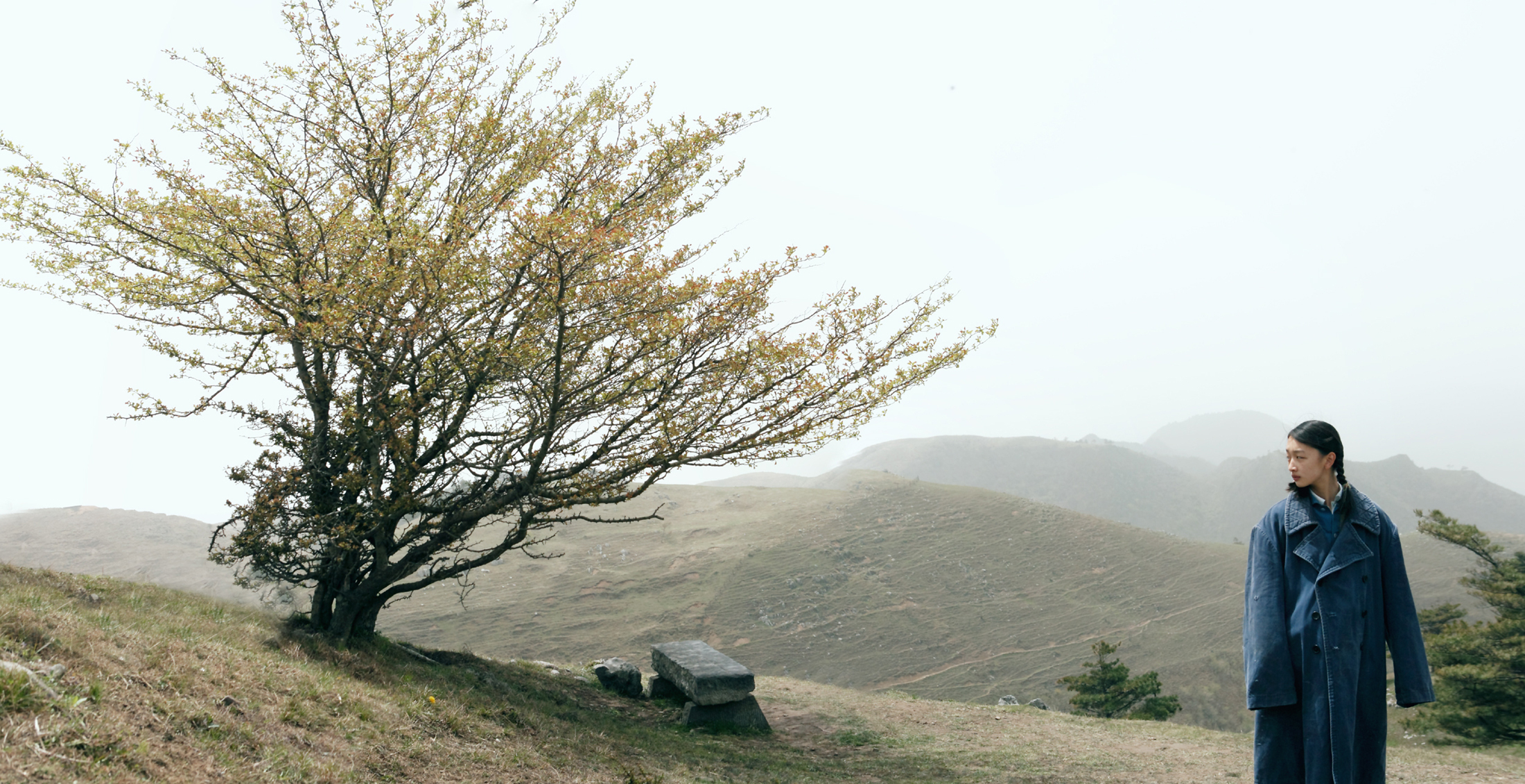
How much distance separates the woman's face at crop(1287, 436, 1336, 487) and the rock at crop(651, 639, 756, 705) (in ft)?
26.0

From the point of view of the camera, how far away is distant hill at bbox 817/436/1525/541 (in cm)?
7338

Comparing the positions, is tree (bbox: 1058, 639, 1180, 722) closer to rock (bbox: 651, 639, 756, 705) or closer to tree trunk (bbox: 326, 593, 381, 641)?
rock (bbox: 651, 639, 756, 705)

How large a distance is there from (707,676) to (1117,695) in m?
10.8

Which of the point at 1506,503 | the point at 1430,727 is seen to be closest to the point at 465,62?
the point at 1430,727

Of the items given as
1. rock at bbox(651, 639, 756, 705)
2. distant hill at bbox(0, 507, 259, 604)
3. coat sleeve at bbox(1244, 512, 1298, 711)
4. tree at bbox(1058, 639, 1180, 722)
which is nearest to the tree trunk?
rock at bbox(651, 639, 756, 705)

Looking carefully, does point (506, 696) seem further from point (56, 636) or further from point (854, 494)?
point (854, 494)

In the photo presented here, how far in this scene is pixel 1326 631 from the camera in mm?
3439

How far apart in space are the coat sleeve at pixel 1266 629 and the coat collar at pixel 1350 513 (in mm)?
100

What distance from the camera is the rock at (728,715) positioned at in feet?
33.6

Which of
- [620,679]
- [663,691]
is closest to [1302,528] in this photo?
[663,691]

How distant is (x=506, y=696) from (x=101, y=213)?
7.11m

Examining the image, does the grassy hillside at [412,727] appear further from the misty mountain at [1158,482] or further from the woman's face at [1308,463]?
the misty mountain at [1158,482]

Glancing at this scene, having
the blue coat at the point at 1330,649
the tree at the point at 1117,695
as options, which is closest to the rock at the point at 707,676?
the blue coat at the point at 1330,649

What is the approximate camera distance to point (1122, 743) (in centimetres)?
998
